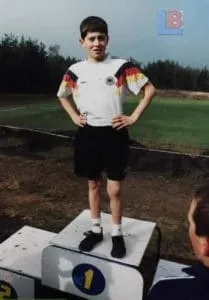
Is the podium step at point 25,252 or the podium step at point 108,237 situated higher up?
the podium step at point 108,237

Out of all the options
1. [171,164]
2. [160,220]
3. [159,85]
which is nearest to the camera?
[160,220]

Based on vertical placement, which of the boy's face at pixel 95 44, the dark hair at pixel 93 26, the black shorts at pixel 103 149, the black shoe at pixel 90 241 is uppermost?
the dark hair at pixel 93 26

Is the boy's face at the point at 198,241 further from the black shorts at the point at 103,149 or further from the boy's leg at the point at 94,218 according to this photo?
the boy's leg at the point at 94,218

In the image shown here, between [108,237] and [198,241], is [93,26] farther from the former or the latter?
[198,241]

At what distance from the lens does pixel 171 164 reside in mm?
6137

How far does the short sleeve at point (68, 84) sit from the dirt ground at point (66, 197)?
62.0 inches

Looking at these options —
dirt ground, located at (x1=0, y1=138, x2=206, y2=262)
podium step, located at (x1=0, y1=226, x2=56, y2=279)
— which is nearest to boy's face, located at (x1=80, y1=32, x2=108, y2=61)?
podium step, located at (x1=0, y1=226, x2=56, y2=279)

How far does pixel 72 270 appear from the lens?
2404 millimetres

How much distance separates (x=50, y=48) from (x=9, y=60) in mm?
928

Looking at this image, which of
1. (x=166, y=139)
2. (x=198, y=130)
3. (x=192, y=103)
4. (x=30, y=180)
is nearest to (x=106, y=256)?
(x=30, y=180)

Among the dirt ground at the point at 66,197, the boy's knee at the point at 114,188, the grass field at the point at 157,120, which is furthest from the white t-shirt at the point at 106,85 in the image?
the grass field at the point at 157,120

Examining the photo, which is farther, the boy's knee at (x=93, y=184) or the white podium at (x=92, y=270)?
the boy's knee at (x=93, y=184)

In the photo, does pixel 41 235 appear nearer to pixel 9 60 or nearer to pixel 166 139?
pixel 166 139

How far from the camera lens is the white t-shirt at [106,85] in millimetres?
2369
